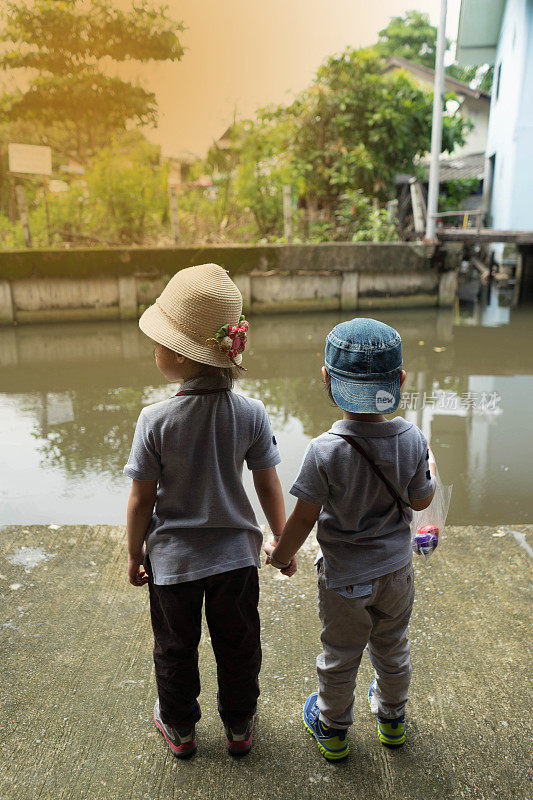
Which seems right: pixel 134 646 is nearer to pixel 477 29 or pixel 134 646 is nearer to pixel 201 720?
pixel 201 720

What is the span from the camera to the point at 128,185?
38.1 ft

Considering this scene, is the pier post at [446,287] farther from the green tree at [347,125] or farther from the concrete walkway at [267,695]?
the concrete walkway at [267,695]

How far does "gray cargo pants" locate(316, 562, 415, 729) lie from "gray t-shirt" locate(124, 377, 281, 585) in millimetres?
248

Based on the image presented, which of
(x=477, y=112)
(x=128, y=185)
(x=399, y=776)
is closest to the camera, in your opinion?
(x=399, y=776)

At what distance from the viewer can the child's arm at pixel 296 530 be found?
1.47 metres

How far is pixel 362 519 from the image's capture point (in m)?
1.47

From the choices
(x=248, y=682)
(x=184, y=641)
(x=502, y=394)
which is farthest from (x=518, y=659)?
(x=502, y=394)

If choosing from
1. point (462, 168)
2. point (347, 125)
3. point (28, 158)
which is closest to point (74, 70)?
point (28, 158)

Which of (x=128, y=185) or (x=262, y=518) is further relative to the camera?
(x=128, y=185)

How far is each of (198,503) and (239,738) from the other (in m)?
0.60

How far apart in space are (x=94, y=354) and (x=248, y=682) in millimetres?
5965

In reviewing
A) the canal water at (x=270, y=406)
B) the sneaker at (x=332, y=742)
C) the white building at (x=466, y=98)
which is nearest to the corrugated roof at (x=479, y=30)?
the white building at (x=466, y=98)

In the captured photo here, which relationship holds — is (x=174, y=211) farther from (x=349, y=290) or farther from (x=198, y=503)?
(x=198, y=503)

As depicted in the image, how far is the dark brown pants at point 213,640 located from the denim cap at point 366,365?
494mm
